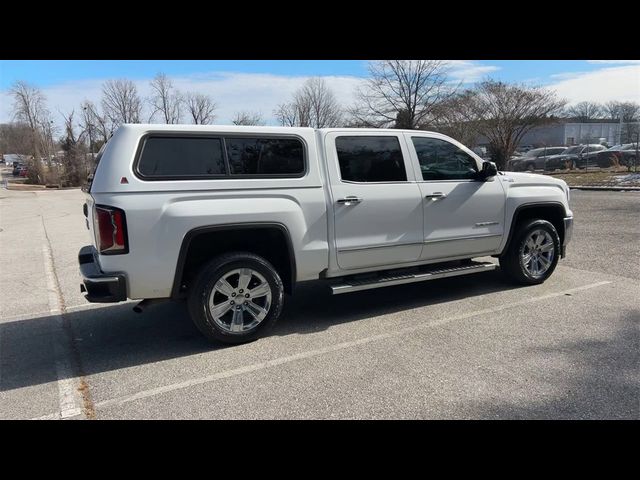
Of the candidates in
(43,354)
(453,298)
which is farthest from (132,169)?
(453,298)

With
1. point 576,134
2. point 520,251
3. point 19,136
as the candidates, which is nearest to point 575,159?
point 576,134

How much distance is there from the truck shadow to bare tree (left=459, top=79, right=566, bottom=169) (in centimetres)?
2540

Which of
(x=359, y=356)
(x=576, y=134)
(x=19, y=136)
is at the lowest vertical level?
(x=359, y=356)

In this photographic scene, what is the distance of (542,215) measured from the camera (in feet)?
20.3

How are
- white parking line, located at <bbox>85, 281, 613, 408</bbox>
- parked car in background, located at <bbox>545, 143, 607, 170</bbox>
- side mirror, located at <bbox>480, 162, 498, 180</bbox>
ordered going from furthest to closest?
parked car in background, located at <bbox>545, 143, 607, 170</bbox> < side mirror, located at <bbox>480, 162, 498, 180</bbox> < white parking line, located at <bbox>85, 281, 613, 408</bbox>

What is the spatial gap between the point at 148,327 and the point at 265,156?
228 cm

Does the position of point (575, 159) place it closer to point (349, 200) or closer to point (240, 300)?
point (349, 200)

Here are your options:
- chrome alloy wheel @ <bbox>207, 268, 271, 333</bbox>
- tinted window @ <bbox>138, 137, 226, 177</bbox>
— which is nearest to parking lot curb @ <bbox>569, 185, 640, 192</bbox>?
chrome alloy wheel @ <bbox>207, 268, 271, 333</bbox>

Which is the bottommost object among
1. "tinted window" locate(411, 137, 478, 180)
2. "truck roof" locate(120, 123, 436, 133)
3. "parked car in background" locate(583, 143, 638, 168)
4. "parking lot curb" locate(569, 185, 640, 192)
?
"parking lot curb" locate(569, 185, 640, 192)

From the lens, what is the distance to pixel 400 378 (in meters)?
3.65

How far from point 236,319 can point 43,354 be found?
1875mm

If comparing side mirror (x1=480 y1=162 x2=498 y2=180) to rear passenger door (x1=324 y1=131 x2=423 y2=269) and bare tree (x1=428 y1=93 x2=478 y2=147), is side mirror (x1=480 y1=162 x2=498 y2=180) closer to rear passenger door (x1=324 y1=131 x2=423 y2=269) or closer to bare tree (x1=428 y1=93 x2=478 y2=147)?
rear passenger door (x1=324 y1=131 x2=423 y2=269)

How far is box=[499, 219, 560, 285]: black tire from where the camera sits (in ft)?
19.5
